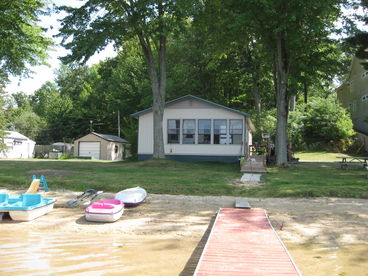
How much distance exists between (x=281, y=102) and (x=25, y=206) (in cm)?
1564

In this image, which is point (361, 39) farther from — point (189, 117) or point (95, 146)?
point (95, 146)

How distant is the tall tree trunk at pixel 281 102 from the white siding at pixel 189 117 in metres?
2.97

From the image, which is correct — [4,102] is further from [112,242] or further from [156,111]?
[112,242]

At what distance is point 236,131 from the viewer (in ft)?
76.2

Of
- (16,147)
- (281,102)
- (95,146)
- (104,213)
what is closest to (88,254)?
(104,213)

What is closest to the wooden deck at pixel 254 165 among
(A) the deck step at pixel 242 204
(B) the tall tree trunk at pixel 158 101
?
(B) the tall tree trunk at pixel 158 101

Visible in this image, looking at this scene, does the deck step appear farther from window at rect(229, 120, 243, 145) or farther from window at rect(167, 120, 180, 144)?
window at rect(167, 120, 180, 144)

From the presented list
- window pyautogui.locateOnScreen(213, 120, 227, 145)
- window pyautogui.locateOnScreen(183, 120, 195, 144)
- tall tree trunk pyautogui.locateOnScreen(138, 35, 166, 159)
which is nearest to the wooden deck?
window pyautogui.locateOnScreen(213, 120, 227, 145)

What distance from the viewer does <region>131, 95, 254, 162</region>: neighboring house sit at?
76.1 ft

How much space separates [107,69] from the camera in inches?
2133

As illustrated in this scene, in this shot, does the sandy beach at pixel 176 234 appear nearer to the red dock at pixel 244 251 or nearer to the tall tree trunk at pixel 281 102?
the red dock at pixel 244 251

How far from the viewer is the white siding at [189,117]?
23281 millimetres

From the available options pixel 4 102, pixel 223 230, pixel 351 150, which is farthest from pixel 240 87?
pixel 223 230

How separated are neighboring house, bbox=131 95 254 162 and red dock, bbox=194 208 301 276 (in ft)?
49.1
